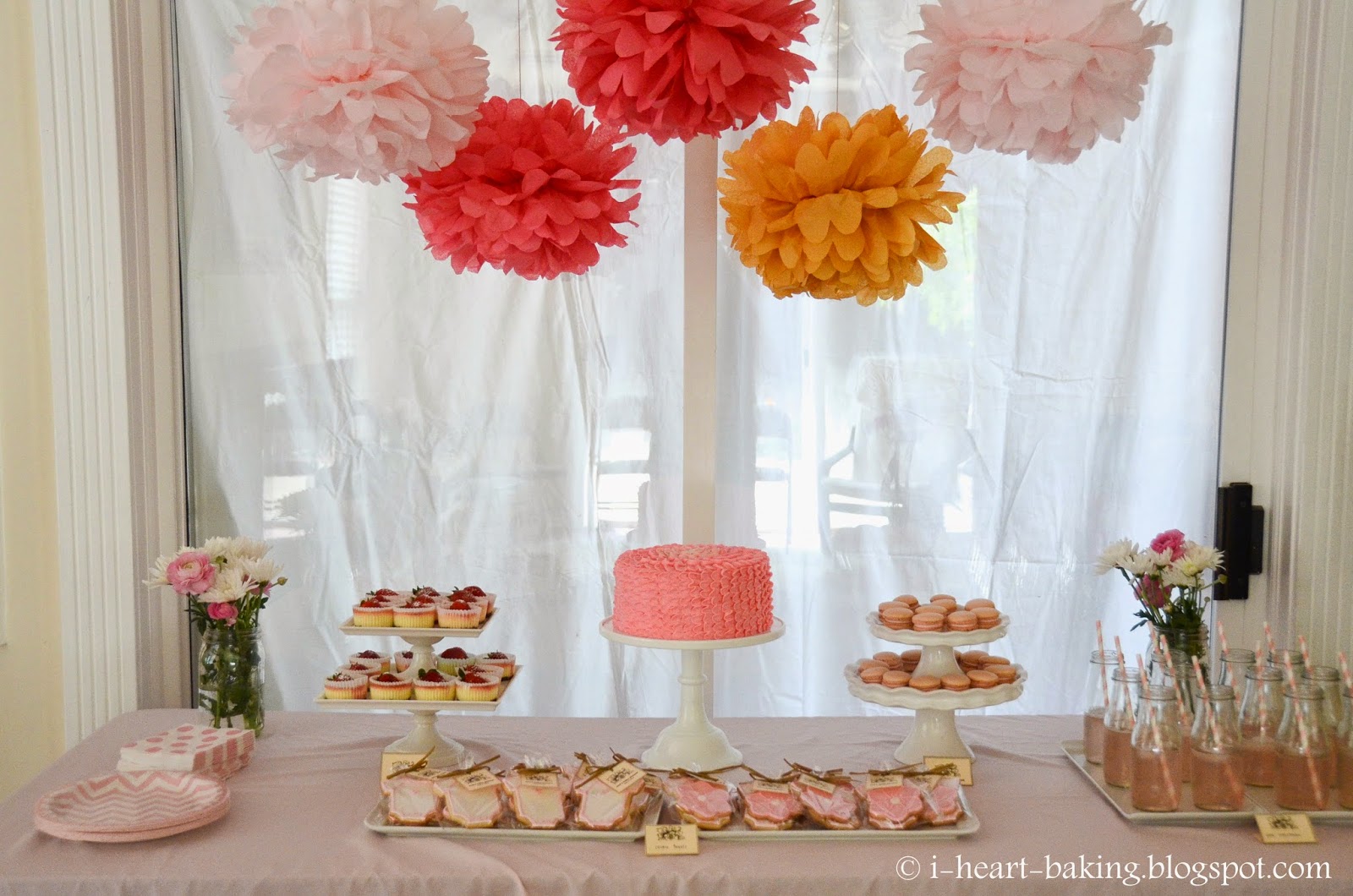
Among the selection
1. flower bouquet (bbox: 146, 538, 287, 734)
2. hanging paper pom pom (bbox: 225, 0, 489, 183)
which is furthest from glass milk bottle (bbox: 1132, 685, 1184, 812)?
flower bouquet (bbox: 146, 538, 287, 734)

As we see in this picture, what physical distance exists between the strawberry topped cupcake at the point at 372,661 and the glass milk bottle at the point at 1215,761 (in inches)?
43.9

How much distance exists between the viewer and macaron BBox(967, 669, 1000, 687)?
1711 mm

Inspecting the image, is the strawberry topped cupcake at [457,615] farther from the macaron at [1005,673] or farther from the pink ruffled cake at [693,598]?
the macaron at [1005,673]

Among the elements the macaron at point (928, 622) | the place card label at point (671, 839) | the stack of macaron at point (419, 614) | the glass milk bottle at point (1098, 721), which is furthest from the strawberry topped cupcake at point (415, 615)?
the glass milk bottle at point (1098, 721)

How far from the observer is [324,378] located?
2.32 metres

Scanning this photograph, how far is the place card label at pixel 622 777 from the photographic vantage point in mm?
1489

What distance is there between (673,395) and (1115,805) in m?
1.12

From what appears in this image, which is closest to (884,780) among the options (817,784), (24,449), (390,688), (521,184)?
(817,784)

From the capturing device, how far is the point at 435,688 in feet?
5.52

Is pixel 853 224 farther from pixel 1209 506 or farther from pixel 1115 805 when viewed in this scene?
pixel 1209 506

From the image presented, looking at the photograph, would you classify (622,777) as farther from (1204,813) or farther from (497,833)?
(1204,813)

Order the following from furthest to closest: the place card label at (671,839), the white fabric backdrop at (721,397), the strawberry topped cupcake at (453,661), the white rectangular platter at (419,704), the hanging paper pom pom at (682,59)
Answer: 1. the white fabric backdrop at (721,397)
2. the strawberry topped cupcake at (453,661)
3. the white rectangular platter at (419,704)
4. the place card label at (671,839)
5. the hanging paper pom pom at (682,59)

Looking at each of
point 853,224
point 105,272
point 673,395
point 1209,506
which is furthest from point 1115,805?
point 105,272

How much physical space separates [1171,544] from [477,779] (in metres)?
1.17
